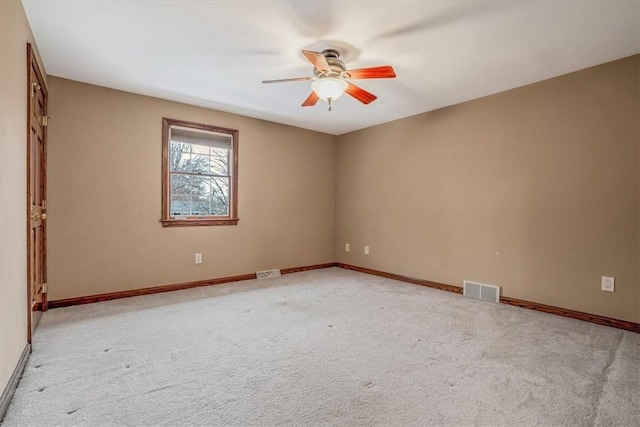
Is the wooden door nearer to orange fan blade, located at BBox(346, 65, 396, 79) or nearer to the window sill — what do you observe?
the window sill

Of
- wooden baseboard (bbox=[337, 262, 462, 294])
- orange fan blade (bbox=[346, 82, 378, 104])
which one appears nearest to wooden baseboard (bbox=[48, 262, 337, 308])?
wooden baseboard (bbox=[337, 262, 462, 294])

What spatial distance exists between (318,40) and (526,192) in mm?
2567

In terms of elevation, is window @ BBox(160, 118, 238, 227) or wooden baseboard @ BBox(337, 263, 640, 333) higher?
window @ BBox(160, 118, 238, 227)

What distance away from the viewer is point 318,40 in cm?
249

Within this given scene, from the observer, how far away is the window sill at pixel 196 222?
3945 mm

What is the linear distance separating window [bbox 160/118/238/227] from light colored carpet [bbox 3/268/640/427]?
124cm

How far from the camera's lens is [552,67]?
2.96 meters

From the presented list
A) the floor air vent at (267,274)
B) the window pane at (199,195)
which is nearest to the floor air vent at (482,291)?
the floor air vent at (267,274)

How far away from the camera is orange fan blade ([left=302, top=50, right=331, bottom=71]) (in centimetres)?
227

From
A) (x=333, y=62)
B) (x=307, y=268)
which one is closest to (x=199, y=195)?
(x=307, y=268)

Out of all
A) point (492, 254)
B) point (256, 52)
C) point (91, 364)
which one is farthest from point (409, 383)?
point (256, 52)

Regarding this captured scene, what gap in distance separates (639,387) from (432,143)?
3.07m

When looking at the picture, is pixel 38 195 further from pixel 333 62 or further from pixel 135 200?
pixel 333 62

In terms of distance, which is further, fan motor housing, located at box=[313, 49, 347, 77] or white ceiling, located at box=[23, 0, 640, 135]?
fan motor housing, located at box=[313, 49, 347, 77]
